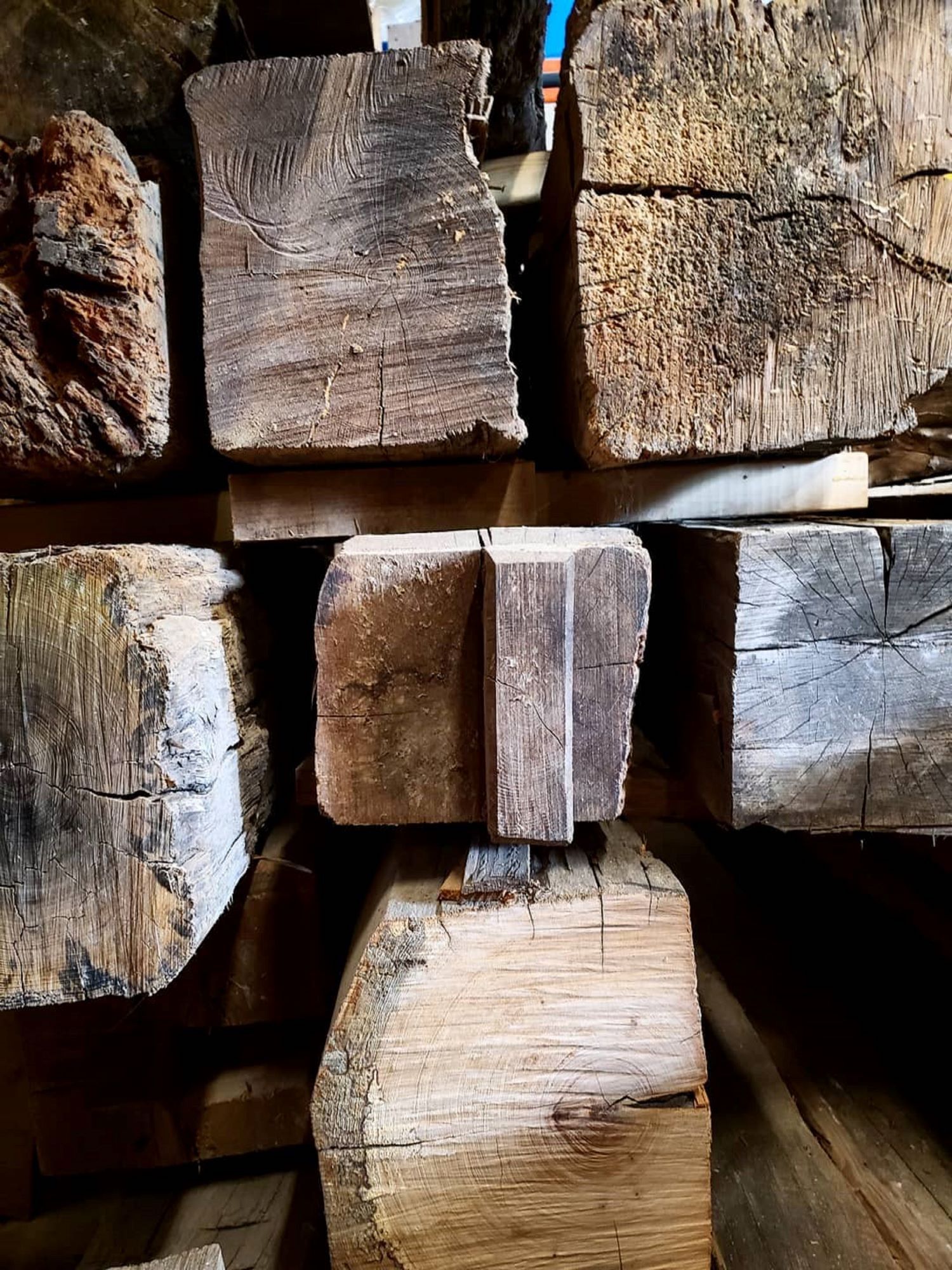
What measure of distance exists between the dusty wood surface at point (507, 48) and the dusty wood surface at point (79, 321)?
Result: 790 mm

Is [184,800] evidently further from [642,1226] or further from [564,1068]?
[642,1226]

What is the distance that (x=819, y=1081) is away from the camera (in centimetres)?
150

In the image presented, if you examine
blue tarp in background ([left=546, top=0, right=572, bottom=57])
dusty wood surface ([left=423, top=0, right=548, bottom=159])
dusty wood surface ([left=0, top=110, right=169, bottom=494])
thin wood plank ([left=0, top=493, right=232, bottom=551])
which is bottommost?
thin wood plank ([left=0, top=493, right=232, bottom=551])

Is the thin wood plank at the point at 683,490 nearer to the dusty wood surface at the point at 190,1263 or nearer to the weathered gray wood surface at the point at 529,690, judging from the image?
the weathered gray wood surface at the point at 529,690

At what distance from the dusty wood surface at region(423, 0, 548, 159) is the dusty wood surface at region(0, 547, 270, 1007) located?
1.22m

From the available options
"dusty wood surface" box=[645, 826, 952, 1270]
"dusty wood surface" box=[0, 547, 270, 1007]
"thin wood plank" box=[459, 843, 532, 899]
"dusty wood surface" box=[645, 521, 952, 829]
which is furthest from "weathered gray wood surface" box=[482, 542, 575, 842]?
"dusty wood surface" box=[645, 826, 952, 1270]

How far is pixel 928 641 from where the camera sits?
91 cm

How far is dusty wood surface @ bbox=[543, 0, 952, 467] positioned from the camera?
3.07 feet

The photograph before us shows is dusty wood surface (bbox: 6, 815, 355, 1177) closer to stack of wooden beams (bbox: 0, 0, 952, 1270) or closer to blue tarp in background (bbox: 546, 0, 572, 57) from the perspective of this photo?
stack of wooden beams (bbox: 0, 0, 952, 1270)

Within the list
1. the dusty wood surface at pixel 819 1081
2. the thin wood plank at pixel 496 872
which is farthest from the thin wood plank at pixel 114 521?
the dusty wood surface at pixel 819 1081

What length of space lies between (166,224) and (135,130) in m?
0.22

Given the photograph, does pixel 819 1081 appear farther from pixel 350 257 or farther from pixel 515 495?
pixel 350 257

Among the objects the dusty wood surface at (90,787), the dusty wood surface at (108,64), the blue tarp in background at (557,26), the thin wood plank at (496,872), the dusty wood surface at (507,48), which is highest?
the blue tarp in background at (557,26)

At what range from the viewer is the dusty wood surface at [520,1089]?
Answer: 88 centimetres
